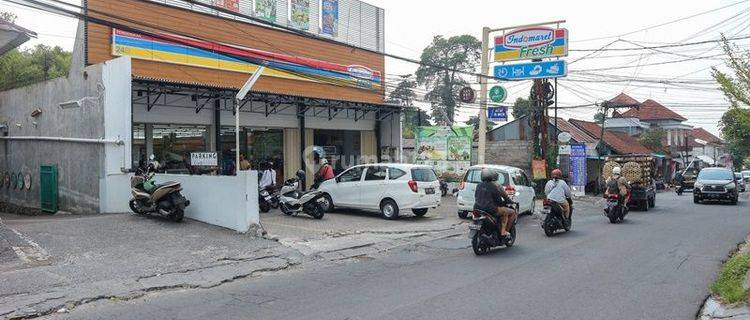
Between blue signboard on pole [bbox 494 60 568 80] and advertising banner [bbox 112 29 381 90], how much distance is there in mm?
5470

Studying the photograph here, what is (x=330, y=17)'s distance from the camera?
24.0m

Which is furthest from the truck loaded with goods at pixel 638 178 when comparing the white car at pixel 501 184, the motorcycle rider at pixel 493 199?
the motorcycle rider at pixel 493 199

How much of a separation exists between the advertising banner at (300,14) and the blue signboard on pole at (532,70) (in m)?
8.33

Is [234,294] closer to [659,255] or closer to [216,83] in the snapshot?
[659,255]

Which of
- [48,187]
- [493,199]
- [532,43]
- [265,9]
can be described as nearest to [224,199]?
[493,199]

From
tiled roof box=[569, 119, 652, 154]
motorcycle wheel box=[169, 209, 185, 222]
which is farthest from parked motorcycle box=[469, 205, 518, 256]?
tiled roof box=[569, 119, 652, 154]

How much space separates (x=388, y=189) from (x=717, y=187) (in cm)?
1708

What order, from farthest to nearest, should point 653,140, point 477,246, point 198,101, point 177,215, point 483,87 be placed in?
point 653,140 < point 483,87 < point 198,101 < point 177,215 < point 477,246

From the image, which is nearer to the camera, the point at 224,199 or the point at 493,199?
the point at 493,199

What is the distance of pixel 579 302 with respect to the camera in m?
6.87

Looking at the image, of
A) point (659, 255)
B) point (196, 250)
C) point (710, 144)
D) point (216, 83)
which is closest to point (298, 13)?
point (216, 83)

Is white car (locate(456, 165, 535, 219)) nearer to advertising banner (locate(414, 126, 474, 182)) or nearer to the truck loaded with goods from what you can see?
the truck loaded with goods

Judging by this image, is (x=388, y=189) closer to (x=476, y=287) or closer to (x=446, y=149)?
(x=476, y=287)

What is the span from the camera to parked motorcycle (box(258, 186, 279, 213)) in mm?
16172
